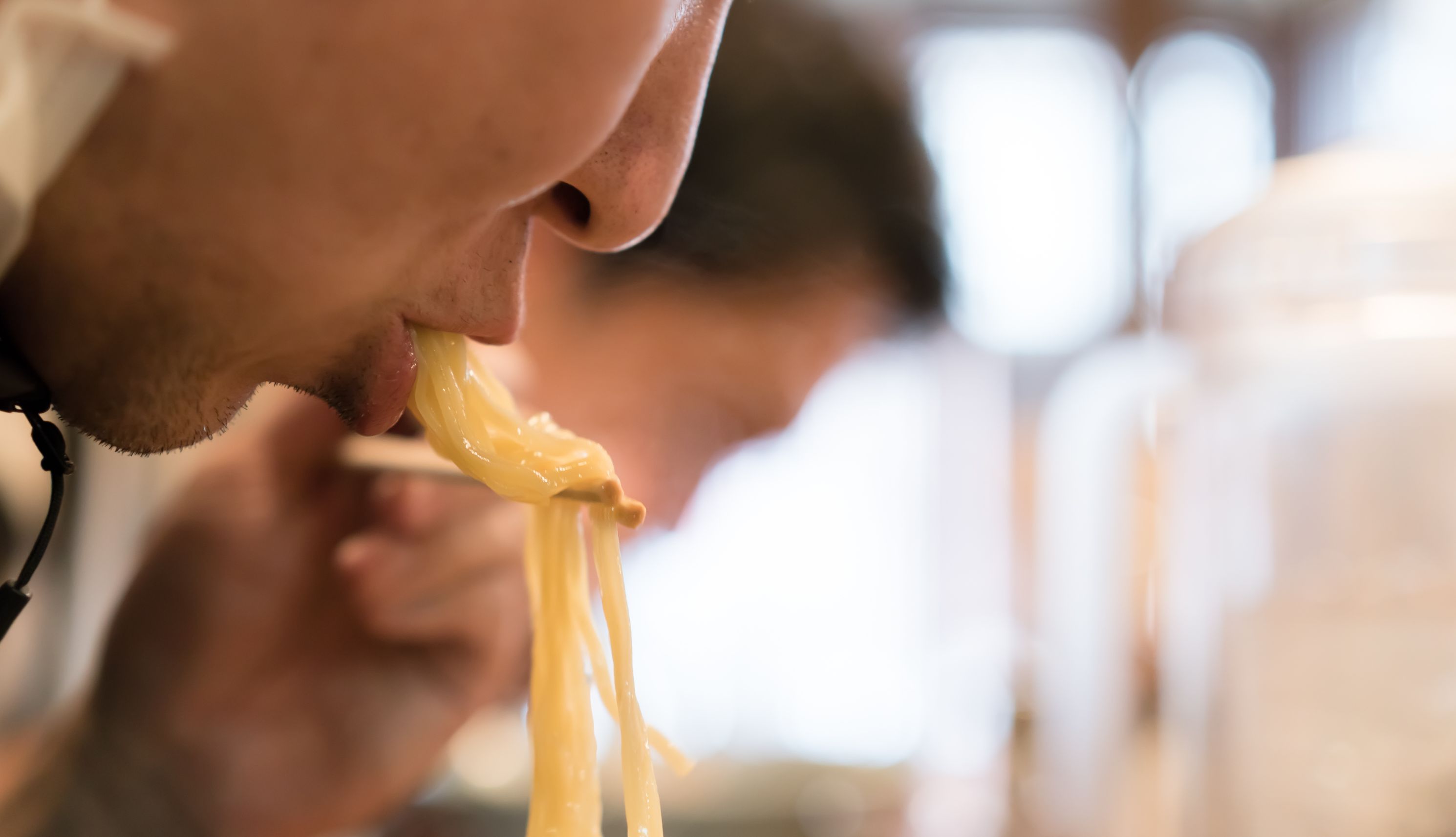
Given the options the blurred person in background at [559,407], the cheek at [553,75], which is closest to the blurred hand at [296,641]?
the blurred person in background at [559,407]

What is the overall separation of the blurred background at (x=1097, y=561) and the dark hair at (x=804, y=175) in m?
0.06

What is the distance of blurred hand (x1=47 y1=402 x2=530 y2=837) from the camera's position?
2.43ft

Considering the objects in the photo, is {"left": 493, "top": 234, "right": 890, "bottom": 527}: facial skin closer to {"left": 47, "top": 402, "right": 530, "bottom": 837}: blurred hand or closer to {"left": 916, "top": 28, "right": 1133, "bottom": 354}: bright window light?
{"left": 47, "top": 402, "right": 530, "bottom": 837}: blurred hand

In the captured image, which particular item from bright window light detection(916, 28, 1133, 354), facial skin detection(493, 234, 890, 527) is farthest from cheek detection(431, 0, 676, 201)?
bright window light detection(916, 28, 1133, 354)

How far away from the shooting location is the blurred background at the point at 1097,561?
67cm

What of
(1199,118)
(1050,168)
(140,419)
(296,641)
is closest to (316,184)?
(140,419)

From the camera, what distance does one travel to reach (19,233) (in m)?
0.29

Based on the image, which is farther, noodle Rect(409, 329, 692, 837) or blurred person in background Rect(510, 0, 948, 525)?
blurred person in background Rect(510, 0, 948, 525)

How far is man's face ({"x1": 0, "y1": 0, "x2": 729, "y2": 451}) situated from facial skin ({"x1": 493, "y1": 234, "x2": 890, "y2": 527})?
1.45 feet

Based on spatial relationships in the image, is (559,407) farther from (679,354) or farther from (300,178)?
(300,178)

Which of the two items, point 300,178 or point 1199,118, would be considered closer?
point 300,178

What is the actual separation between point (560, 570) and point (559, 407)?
0.52m

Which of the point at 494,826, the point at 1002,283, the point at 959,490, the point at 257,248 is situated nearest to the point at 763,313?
the point at 494,826

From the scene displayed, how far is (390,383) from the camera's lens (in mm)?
395
